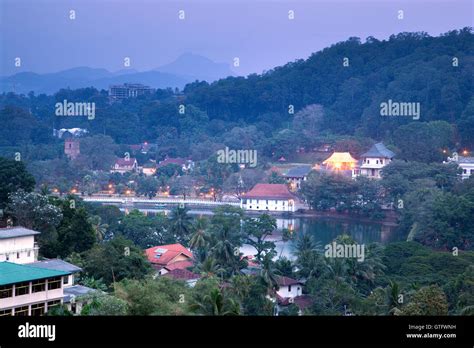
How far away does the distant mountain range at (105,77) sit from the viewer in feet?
56.3

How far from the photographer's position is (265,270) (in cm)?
553

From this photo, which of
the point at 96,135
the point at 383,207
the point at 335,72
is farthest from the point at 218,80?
the point at 383,207

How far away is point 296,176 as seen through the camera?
1360cm

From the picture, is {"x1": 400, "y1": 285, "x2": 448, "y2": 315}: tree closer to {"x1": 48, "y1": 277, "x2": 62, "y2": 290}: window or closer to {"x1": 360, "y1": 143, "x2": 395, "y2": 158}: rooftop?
{"x1": 48, "y1": 277, "x2": 62, "y2": 290}: window

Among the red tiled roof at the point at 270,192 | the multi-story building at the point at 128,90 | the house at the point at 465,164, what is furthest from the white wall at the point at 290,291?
the multi-story building at the point at 128,90

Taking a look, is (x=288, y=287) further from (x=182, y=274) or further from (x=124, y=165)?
(x=124, y=165)

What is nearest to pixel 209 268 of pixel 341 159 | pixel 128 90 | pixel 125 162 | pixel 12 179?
pixel 12 179

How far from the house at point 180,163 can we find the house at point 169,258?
7.26 metres

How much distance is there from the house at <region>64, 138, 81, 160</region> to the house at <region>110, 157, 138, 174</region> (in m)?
0.76

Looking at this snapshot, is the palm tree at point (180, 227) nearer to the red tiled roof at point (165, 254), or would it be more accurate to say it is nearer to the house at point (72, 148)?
the red tiled roof at point (165, 254)

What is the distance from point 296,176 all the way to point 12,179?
303 inches

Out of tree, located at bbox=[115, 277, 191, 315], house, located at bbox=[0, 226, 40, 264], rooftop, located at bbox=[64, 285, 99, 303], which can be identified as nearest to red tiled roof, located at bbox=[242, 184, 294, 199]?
house, located at bbox=[0, 226, 40, 264]

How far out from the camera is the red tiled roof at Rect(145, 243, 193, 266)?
6.78 meters

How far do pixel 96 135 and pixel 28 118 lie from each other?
1.45 metres
